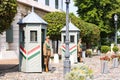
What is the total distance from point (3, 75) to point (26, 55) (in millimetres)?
1919

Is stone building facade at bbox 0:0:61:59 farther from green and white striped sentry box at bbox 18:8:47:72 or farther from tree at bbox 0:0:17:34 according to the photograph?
tree at bbox 0:0:17:34

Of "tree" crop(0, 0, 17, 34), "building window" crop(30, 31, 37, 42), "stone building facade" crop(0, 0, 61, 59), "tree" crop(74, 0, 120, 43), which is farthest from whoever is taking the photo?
"tree" crop(74, 0, 120, 43)

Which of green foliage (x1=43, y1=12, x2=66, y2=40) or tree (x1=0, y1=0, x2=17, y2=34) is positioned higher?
tree (x1=0, y1=0, x2=17, y2=34)

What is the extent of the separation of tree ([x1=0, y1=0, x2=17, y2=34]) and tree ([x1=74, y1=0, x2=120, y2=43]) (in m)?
38.7

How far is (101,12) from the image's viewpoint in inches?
2205

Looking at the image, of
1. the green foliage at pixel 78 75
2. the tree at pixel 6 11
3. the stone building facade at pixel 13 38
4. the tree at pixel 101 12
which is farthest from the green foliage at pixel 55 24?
the tree at pixel 101 12

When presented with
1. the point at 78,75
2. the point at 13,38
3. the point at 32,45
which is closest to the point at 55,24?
the point at 13,38

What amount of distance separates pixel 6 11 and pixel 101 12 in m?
40.1

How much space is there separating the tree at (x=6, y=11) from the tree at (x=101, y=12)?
3870cm

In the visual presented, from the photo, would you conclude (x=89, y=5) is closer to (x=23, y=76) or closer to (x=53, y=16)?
(x=53, y=16)

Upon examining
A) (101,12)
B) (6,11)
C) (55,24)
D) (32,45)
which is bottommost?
(32,45)

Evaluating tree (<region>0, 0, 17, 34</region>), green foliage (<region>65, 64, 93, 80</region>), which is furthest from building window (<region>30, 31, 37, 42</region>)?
green foliage (<region>65, 64, 93, 80</region>)

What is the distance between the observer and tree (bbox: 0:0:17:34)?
16609mm

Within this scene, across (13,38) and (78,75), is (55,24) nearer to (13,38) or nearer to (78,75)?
(13,38)
